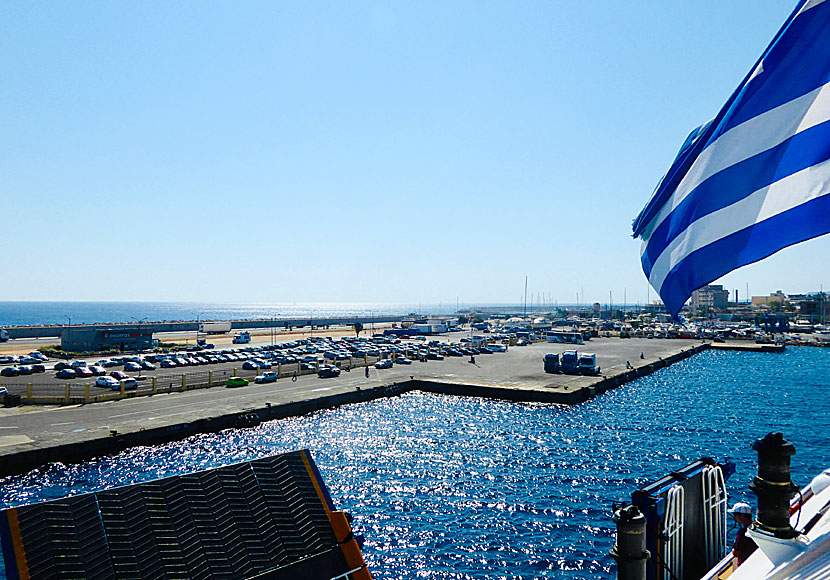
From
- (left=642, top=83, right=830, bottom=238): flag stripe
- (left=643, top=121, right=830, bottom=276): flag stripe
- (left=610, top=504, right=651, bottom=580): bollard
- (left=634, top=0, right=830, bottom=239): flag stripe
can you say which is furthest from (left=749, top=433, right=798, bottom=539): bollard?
(left=634, top=0, right=830, bottom=239): flag stripe

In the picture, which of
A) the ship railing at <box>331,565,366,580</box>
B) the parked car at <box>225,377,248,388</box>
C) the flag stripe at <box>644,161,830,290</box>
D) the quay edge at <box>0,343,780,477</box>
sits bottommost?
the quay edge at <box>0,343,780,477</box>

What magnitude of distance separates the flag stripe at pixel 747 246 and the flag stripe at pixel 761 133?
0.82m

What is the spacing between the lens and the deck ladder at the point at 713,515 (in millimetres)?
7895

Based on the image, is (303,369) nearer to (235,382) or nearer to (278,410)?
(235,382)

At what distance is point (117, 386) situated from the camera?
43.8 meters

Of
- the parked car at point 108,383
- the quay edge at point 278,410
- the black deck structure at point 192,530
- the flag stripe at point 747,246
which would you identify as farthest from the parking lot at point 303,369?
the flag stripe at point 747,246

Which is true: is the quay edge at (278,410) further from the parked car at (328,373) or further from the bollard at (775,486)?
the bollard at (775,486)

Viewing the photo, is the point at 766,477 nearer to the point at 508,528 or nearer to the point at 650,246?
the point at 650,246

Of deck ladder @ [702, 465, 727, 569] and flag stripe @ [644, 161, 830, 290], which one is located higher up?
flag stripe @ [644, 161, 830, 290]

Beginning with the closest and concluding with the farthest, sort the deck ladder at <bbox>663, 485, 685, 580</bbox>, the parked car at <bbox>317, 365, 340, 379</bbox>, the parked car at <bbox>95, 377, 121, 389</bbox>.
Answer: the deck ladder at <bbox>663, 485, 685, 580</bbox> < the parked car at <bbox>95, 377, 121, 389</bbox> < the parked car at <bbox>317, 365, 340, 379</bbox>

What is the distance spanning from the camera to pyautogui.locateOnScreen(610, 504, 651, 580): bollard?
210 inches

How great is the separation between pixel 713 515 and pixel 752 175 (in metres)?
5.47

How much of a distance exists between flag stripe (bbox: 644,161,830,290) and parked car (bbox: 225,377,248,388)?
154 feet

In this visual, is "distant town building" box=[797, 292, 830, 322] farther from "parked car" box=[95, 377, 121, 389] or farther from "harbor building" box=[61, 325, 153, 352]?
"parked car" box=[95, 377, 121, 389]
